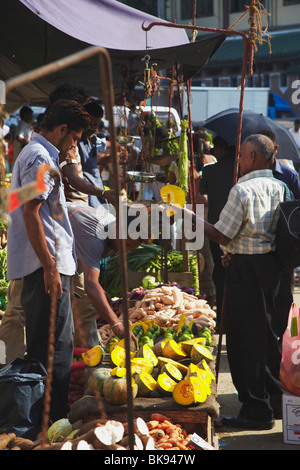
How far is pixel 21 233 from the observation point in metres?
2.97

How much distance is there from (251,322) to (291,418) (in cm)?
63

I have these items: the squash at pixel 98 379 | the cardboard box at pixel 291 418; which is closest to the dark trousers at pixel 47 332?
the squash at pixel 98 379

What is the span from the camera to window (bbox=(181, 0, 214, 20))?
2533 centimetres

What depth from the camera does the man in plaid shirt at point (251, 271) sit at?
11.8 ft

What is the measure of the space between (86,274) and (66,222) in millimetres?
625

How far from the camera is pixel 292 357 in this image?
3480 mm

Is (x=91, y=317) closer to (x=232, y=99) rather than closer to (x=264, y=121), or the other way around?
(x=264, y=121)

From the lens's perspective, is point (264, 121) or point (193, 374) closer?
point (193, 374)

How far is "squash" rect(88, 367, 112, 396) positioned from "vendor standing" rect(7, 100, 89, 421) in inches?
5.2

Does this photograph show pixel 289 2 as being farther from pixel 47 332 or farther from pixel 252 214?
pixel 47 332

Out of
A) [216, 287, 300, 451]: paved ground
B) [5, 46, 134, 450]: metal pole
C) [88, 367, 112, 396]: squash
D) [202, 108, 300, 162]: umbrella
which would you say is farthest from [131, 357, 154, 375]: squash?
[202, 108, 300, 162]: umbrella

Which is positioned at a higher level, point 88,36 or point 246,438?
point 88,36

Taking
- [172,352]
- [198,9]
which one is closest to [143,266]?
[172,352]
